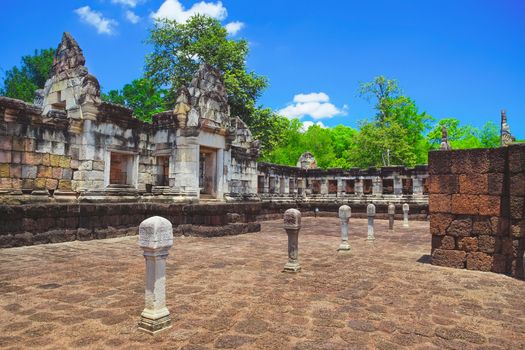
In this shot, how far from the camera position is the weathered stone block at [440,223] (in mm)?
7625

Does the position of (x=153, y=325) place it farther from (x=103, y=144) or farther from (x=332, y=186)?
(x=332, y=186)

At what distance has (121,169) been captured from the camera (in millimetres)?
12008

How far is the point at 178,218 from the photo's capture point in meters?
11.6

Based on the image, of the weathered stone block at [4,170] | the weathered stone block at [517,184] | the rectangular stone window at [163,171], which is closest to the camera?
the weathered stone block at [517,184]

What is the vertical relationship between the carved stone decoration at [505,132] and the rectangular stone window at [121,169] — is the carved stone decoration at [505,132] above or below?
above

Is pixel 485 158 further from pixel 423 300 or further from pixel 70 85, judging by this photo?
pixel 70 85

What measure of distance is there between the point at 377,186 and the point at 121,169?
1685 cm

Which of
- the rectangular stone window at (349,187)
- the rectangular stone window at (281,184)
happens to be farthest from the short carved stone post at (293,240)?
the rectangular stone window at (349,187)

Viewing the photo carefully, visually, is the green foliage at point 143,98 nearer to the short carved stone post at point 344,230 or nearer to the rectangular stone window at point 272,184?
the rectangular stone window at point 272,184

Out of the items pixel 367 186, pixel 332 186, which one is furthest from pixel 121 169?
pixel 367 186

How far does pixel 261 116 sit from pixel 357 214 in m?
10.7

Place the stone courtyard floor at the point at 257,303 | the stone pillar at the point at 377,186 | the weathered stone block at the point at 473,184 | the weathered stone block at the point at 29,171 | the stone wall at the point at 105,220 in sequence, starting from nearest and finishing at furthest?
the stone courtyard floor at the point at 257,303 < the weathered stone block at the point at 473,184 < the stone wall at the point at 105,220 < the weathered stone block at the point at 29,171 < the stone pillar at the point at 377,186

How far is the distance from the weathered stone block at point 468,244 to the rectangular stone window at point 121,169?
9446mm

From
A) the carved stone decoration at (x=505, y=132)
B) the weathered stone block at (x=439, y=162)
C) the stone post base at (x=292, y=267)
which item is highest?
the carved stone decoration at (x=505, y=132)
